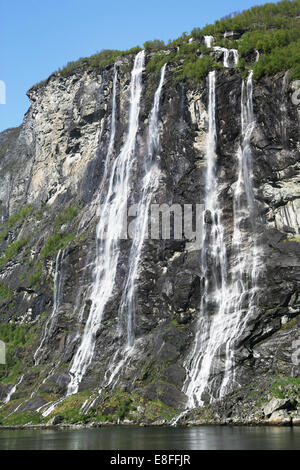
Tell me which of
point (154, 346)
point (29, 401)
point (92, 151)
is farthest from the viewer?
point (92, 151)

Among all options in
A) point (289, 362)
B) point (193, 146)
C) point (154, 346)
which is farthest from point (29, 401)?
point (193, 146)

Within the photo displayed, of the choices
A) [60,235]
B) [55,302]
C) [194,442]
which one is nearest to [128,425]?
[194,442]

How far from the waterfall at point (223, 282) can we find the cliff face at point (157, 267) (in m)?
0.34

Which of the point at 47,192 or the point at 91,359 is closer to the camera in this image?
the point at 91,359

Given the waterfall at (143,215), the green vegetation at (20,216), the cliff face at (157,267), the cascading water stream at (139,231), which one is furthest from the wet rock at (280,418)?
the green vegetation at (20,216)

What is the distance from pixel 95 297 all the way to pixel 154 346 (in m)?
11.6

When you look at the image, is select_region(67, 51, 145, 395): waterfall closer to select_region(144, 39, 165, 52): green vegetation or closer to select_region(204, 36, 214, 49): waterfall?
select_region(144, 39, 165, 52): green vegetation

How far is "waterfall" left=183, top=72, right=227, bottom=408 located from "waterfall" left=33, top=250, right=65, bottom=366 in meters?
20.1

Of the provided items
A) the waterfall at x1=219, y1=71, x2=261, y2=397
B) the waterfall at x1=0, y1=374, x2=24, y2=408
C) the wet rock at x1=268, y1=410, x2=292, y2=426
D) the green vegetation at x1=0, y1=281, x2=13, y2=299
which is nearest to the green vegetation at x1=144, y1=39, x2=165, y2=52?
the waterfall at x1=219, y1=71, x2=261, y2=397

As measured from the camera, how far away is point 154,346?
48094 millimetres

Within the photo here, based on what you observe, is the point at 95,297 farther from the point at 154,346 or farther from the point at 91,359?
the point at 154,346

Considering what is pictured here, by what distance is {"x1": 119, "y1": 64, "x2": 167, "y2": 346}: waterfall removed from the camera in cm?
5309

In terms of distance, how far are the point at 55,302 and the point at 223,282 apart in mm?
23385
